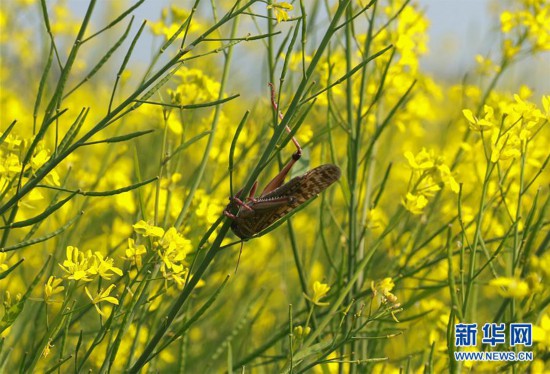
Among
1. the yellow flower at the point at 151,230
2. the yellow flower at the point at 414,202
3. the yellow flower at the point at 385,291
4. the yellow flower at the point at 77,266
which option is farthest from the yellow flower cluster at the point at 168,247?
the yellow flower at the point at 414,202

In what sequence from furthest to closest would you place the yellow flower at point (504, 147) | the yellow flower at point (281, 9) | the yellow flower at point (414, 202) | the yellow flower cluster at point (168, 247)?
the yellow flower at point (414, 202), the yellow flower at point (504, 147), the yellow flower cluster at point (168, 247), the yellow flower at point (281, 9)

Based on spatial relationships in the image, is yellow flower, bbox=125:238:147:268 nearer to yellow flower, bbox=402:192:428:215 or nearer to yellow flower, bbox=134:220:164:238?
yellow flower, bbox=134:220:164:238

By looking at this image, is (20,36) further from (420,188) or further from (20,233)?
(420,188)

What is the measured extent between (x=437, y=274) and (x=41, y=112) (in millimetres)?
3820

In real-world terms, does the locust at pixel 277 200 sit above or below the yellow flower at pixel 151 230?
above

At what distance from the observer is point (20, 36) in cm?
521

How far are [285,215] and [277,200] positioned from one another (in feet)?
0.26

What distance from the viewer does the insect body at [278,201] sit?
5.84 ft

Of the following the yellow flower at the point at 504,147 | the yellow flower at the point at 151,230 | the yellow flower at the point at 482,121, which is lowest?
the yellow flower at the point at 151,230

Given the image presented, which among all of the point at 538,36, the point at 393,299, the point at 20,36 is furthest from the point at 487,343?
the point at 20,36

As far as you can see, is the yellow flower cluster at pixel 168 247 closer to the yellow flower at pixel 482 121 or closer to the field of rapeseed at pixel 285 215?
the field of rapeseed at pixel 285 215

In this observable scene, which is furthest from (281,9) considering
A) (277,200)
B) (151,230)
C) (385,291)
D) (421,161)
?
(421,161)

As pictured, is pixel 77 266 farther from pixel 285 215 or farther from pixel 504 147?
pixel 504 147

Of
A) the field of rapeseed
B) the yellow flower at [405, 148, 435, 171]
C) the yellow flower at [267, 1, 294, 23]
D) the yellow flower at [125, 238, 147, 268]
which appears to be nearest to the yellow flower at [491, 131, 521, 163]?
the field of rapeseed
